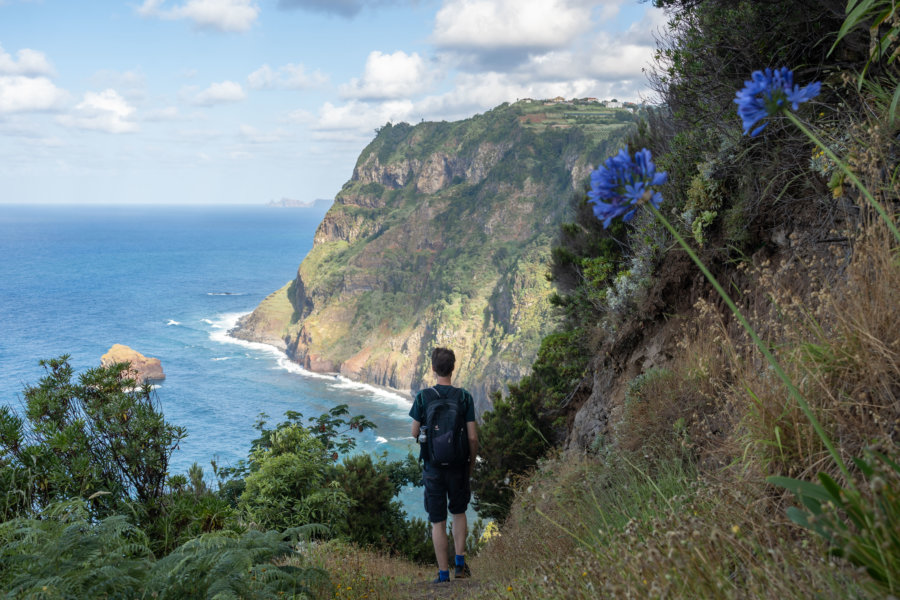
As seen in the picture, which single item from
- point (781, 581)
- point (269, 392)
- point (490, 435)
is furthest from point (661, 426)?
point (269, 392)

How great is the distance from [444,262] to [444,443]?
95844mm

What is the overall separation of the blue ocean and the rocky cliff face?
824cm

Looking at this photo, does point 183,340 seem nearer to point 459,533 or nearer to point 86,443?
point 86,443

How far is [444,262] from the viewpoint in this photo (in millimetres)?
100000

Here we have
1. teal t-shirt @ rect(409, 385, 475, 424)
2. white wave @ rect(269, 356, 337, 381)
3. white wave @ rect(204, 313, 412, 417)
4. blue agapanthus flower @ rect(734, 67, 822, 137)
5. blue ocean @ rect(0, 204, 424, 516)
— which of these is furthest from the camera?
white wave @ rect(269, 356, 337, 381)

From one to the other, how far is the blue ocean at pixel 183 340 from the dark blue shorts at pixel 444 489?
764 inches

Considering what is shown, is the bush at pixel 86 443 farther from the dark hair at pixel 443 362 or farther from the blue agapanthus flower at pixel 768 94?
the blue agapanthus flower at pixel 768 94

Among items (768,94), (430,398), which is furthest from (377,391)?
(768,94)

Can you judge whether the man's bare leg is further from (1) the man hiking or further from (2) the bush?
(2) the bush

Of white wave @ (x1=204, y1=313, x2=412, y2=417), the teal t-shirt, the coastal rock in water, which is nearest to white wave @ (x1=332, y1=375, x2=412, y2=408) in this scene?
white wave @ (x1=204, y1=313, x2=412, y2=417)

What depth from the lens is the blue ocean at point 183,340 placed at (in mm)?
61156

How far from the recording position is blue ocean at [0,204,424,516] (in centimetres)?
6116

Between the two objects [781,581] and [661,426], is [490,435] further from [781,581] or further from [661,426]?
[781,581]

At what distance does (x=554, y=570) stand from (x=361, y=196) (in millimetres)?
128181
